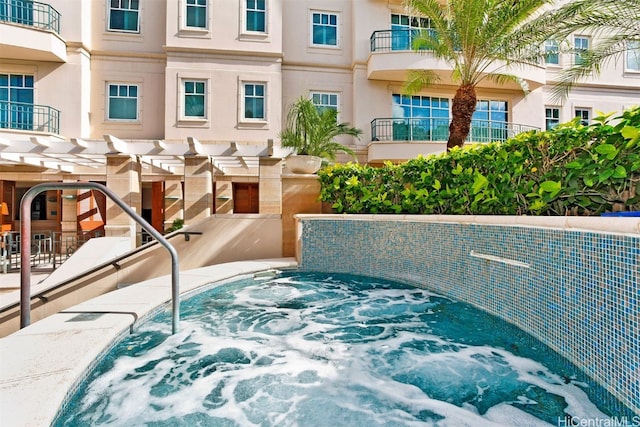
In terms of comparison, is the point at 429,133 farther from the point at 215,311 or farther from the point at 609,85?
the point at 215,311

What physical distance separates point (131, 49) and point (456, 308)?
49.7 feet

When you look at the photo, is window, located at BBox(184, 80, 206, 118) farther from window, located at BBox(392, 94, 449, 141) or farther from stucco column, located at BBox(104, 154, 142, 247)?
window, located at BBox(392, 94, 449, 141)

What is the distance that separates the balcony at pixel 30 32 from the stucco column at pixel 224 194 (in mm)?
7238

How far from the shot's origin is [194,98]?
13.0m

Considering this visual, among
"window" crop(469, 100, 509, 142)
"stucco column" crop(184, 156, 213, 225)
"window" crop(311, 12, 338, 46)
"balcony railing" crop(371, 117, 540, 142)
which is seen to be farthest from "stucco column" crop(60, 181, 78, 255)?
"window" crop(469, 100, 509, 142)

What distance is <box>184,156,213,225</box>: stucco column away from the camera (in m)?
10.2

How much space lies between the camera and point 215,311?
15.3 ft

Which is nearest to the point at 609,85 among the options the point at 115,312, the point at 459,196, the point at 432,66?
the point at 432,66

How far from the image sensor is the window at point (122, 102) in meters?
13.0

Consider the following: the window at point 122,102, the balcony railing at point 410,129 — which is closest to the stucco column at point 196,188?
the window at point 122,102

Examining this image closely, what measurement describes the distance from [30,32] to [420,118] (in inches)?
595

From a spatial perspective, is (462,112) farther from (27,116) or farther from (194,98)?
(27,116)

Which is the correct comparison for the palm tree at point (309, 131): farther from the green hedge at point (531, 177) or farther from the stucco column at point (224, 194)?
the stucco column at point (224, 194)

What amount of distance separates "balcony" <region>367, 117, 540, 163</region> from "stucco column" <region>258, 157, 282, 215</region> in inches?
228
